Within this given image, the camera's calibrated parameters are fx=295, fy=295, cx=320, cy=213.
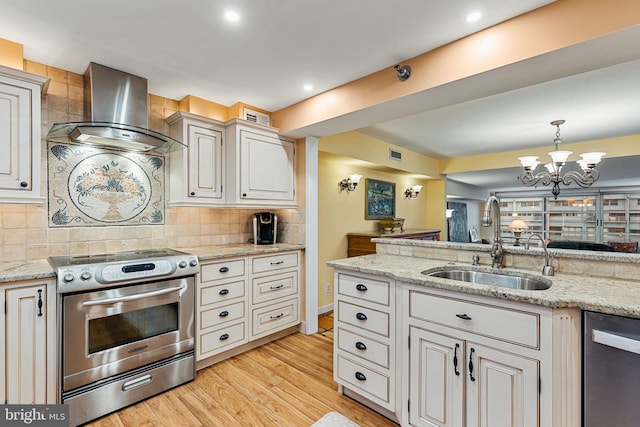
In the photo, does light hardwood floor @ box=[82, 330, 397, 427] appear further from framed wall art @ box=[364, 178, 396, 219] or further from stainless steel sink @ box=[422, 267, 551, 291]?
framed wall art @ box=[364, 178, 396, 219]

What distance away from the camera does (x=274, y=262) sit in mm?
2992

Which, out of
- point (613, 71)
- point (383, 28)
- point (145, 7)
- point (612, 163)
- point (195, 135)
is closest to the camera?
point (145, 7)

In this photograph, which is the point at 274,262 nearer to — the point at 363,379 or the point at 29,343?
the point at 363,379

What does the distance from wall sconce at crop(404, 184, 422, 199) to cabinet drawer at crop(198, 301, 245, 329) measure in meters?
4.11

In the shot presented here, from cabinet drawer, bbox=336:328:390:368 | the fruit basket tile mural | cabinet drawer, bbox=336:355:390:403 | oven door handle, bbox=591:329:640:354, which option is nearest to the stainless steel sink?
oven door handle, bbox=591:329:640:354

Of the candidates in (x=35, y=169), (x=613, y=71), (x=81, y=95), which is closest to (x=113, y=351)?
(x=35, y=169)

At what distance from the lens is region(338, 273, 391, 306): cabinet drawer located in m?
1.83

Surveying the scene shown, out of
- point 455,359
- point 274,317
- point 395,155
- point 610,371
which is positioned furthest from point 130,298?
point 395,155

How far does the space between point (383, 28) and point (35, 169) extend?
2.40 m

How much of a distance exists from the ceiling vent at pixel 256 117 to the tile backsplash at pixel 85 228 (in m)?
0.68

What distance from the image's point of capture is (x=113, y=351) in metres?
1.97

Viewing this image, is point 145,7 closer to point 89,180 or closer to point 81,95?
point 81,95

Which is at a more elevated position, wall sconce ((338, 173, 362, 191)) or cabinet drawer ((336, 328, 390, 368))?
wall sconce ((338, 173, 362, 191))

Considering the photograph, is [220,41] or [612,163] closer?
[220,41]
